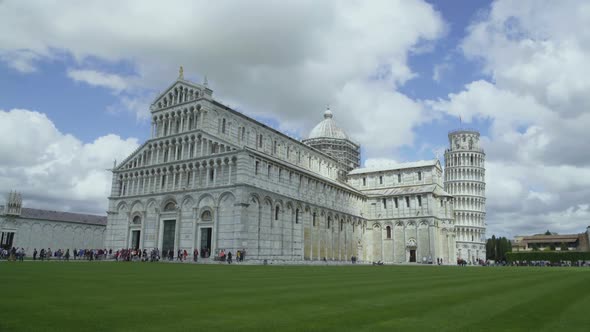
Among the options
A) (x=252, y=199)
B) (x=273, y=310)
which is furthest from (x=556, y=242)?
(x=273, y=310)

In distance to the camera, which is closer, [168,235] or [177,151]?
[168,235]

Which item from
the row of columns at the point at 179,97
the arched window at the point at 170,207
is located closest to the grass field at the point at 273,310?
the arched window at the point at 170,207

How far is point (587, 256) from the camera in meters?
74.9

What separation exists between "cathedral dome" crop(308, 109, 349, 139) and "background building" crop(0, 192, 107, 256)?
45562mm

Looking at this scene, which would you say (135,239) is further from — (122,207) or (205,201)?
(205,201)

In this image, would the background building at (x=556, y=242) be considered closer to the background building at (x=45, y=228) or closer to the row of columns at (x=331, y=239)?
the row of columns at (x=331, y=239)

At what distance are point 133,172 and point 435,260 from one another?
47.9m

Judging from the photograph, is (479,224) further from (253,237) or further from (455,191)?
(253,237)

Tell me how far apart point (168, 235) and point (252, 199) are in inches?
489

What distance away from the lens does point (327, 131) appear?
281 ft

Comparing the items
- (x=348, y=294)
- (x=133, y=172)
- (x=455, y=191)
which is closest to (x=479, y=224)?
(x=455, y=191)

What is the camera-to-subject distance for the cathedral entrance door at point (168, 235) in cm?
5000

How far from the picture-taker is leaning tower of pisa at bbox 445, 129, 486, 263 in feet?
316

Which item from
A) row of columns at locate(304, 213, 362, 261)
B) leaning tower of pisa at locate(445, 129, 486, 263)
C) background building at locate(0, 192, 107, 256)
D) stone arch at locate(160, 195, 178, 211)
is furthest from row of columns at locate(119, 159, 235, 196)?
leaning tower of pisa at locate(445, 129, 486, 263)
